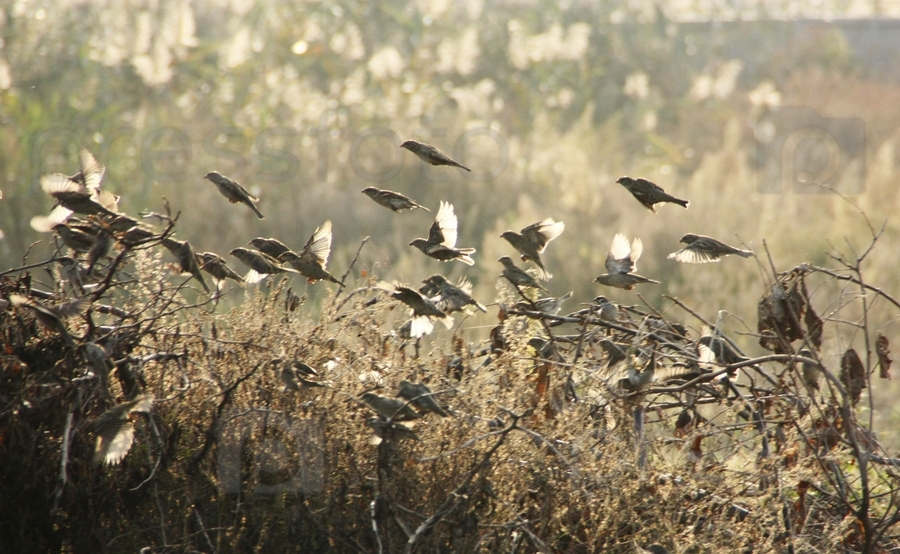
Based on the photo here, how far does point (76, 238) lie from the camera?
1.98m

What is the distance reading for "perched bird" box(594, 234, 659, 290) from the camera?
223 centimetres

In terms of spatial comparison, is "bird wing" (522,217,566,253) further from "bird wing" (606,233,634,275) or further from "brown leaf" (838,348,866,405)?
"brown leaf" (838,348,866,405)

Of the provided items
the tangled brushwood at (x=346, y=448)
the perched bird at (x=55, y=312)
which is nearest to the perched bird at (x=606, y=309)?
the tangled brushwood at (x=346, y=448)

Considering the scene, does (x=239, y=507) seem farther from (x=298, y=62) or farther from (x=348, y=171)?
(x=298, y=62)

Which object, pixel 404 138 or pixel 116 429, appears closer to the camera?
pixel 116 429

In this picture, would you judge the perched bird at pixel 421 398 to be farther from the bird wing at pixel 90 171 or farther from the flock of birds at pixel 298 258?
the bird wing at pixel 90 171

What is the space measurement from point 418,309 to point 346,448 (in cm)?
36

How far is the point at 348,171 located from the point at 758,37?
957 cm

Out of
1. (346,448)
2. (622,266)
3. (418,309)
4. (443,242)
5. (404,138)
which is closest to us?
(346,448)

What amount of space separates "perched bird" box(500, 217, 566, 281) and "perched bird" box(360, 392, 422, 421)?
0.58 meters

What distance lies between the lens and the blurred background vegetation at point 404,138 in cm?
645

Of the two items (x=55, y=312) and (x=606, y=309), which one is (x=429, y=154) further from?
(x=55, y=312)

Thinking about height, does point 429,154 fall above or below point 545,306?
above

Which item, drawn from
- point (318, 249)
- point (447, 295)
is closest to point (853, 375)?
Answer: point (447, 295)
